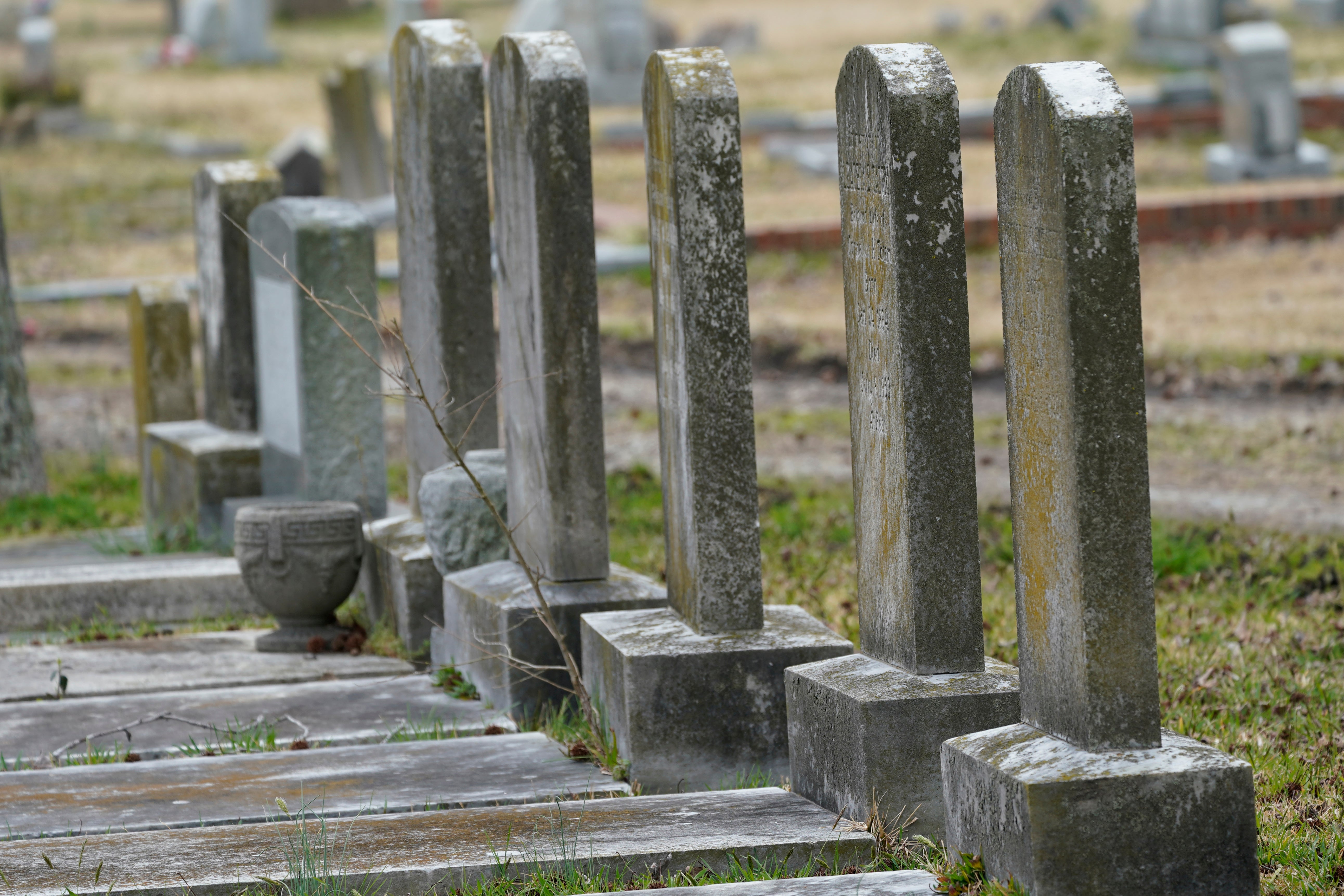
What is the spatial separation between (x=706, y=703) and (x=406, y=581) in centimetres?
165

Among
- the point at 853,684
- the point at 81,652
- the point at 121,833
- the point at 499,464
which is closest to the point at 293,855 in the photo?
the point at 121,833

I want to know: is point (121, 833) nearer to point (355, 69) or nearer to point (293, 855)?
point (293, 855)

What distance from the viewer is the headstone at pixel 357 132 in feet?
53.7

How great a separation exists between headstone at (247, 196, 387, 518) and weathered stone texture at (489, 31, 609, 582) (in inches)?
57.0

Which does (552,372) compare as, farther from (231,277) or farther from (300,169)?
(300,169)

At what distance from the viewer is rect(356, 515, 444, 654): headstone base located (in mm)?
Answer: 5141

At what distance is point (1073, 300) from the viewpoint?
2.69 meters

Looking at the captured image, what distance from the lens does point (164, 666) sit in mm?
5062

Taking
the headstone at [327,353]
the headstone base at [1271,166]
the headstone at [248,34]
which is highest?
the headstone at [248,34]

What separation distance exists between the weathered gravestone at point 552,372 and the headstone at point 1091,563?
5.32 feet

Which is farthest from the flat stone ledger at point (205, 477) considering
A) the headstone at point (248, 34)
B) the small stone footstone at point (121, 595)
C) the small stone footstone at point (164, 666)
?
the headstone at point (248, 34)

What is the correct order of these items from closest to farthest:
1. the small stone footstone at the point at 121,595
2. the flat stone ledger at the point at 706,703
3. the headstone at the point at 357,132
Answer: the flat stone ledger at the point at 706,703, the small stone footstone at the point at 121,595, the headstone at the point at 357,132

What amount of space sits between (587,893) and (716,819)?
457 mm

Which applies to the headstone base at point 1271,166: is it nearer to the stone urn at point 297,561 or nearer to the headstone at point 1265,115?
the headstone at point 1265,115
